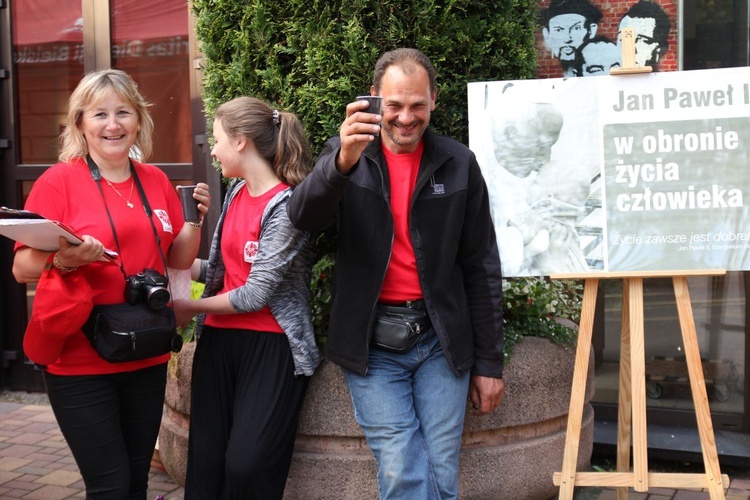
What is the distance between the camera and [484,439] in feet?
12.6

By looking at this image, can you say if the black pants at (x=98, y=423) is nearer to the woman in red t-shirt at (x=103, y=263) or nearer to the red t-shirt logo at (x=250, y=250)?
the woman in red t-shirt at (x=103, y=263)

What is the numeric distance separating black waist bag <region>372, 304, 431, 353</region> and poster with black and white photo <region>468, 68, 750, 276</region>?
662 mm

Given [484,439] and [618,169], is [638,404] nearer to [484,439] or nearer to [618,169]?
[484,439]

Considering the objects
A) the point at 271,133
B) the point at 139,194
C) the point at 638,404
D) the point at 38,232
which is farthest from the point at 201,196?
the point at 638,404

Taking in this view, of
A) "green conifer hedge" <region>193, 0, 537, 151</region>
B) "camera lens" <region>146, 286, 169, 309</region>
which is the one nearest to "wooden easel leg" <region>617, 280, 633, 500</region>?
"green conifer hedge" <region>193, 0, 537, 151</region>

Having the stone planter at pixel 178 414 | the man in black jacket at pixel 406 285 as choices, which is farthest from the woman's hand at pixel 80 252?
the stone planter at pixel 178 414

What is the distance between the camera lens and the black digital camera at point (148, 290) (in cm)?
298

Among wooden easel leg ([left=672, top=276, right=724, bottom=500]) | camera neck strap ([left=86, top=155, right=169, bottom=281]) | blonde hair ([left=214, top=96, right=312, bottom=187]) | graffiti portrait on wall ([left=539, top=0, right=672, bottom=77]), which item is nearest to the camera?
camera neck strap ([left=86, top=155, right=169, bottom=281])

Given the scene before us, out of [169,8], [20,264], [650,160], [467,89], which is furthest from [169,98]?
[650,160]

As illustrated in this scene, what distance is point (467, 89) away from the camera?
382 cm

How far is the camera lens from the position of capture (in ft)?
9.75

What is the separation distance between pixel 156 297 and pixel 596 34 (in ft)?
12.0

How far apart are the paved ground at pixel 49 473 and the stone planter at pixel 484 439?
625 millimetres

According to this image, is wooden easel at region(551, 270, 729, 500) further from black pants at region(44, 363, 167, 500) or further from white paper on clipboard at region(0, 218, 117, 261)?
white paper on clipboard at region(0, 218, 117, 261)
